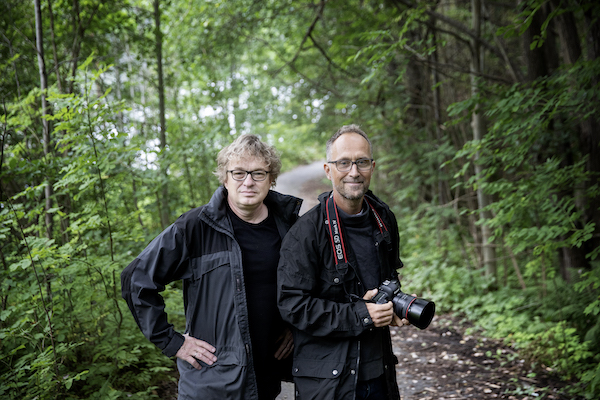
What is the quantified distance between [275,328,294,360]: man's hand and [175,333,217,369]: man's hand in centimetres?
38

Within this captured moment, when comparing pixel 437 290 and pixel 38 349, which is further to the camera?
pixel 437 290

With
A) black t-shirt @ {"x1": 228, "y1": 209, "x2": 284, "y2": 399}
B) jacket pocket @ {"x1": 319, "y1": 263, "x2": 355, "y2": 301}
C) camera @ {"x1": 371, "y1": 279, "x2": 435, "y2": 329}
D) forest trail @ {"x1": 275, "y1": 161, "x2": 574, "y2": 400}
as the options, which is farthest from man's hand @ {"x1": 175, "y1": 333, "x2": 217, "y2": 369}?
forest trail @ {"x1": 275, "y1": 161, "x2": 574, "y2": 400}

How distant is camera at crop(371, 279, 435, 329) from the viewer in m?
1.97

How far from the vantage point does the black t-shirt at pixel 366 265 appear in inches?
80.5

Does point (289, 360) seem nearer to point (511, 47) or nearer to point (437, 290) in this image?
point (437, 290)

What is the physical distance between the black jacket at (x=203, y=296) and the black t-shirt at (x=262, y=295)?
0.11 meters

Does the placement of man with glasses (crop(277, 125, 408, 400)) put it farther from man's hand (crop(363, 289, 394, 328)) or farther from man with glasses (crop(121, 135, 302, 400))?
man with glasses (crop(121, 135, 302, 400))

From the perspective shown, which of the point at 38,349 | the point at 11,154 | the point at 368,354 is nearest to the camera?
the point at 368,354

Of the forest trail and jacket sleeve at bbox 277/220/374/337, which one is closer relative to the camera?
jacket sleeve at bbox 277/220/374/337

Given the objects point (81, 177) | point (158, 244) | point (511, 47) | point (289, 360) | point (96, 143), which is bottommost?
point (289, 360)

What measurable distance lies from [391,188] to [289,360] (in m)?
7.40

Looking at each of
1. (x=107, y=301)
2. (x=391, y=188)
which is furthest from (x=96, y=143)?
(x=391, y=188)

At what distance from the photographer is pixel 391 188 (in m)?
9.36

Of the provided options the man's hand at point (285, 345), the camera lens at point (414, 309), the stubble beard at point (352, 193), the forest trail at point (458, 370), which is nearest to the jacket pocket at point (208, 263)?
the man's hand at point (285, 345)
